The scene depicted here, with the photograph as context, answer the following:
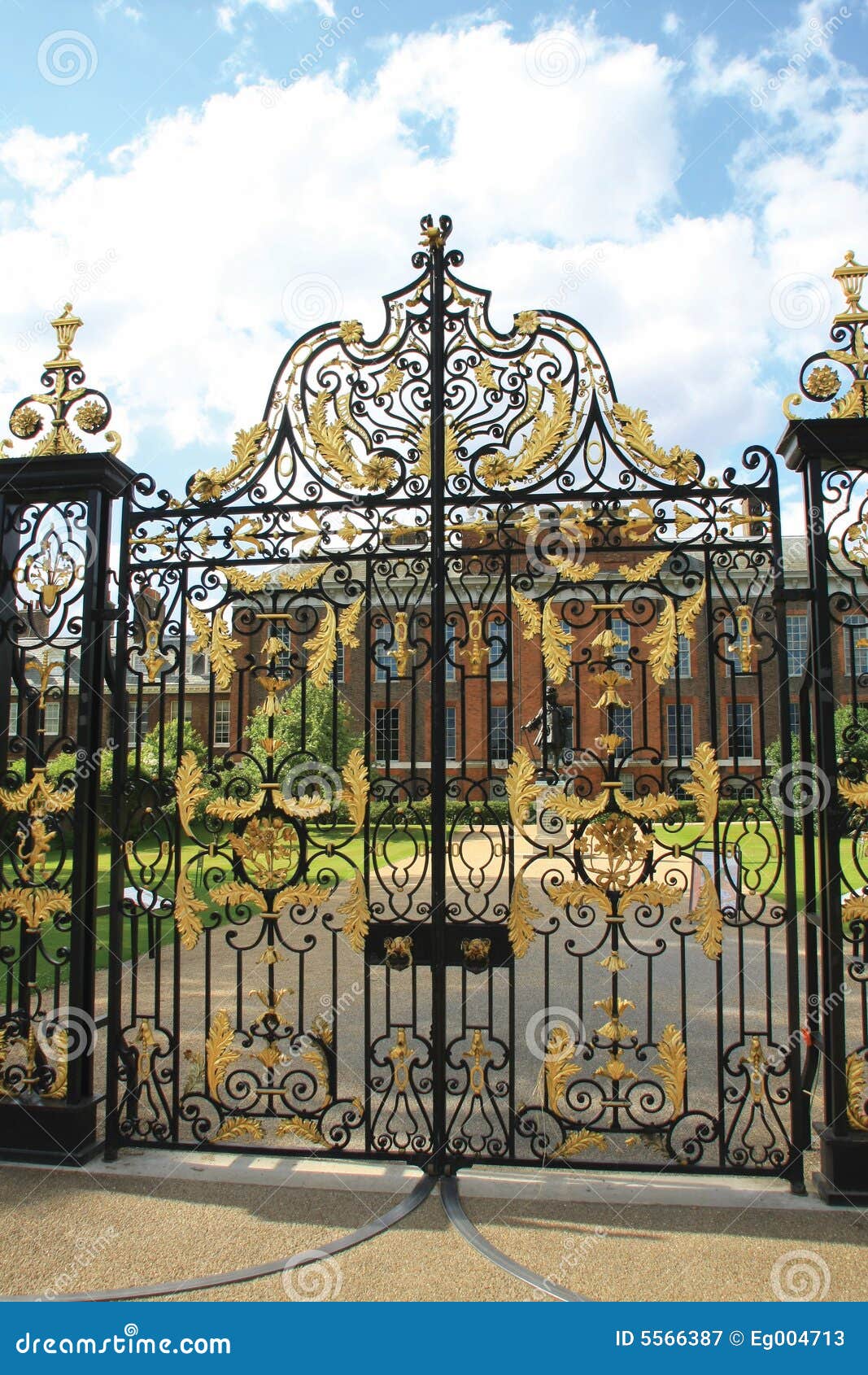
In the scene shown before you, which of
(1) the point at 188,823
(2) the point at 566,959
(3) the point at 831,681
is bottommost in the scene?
(2) the point at 566,959

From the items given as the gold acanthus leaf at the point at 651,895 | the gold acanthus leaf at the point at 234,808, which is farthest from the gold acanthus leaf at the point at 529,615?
the gold acanthus leaf at the point at 234,808

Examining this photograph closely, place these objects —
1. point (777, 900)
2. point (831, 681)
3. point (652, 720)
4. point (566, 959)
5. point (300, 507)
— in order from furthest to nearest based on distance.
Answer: point (652, 720)
point (777, 900)
point (566, 959)
point (300, 507)
point (831, 681)

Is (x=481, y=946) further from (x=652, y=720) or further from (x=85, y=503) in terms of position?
(x=652, y=720)

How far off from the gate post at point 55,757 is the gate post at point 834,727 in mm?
3339

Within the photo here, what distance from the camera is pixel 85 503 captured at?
4.53 m

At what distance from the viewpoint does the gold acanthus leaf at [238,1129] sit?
4.15m

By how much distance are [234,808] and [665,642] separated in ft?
7.23

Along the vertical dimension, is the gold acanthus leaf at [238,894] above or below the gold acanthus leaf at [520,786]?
below

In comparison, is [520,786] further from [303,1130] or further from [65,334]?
[65,334]

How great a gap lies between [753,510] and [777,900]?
27.5ft

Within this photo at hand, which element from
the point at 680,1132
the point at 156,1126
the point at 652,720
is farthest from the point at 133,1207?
the point at 652,720

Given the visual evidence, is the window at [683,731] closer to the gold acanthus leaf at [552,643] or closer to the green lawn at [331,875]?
the green lawn at [331,875]

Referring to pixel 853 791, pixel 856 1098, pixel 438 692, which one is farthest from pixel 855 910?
pixel 438 692

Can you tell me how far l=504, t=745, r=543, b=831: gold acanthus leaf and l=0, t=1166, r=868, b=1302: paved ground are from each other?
163 cm
